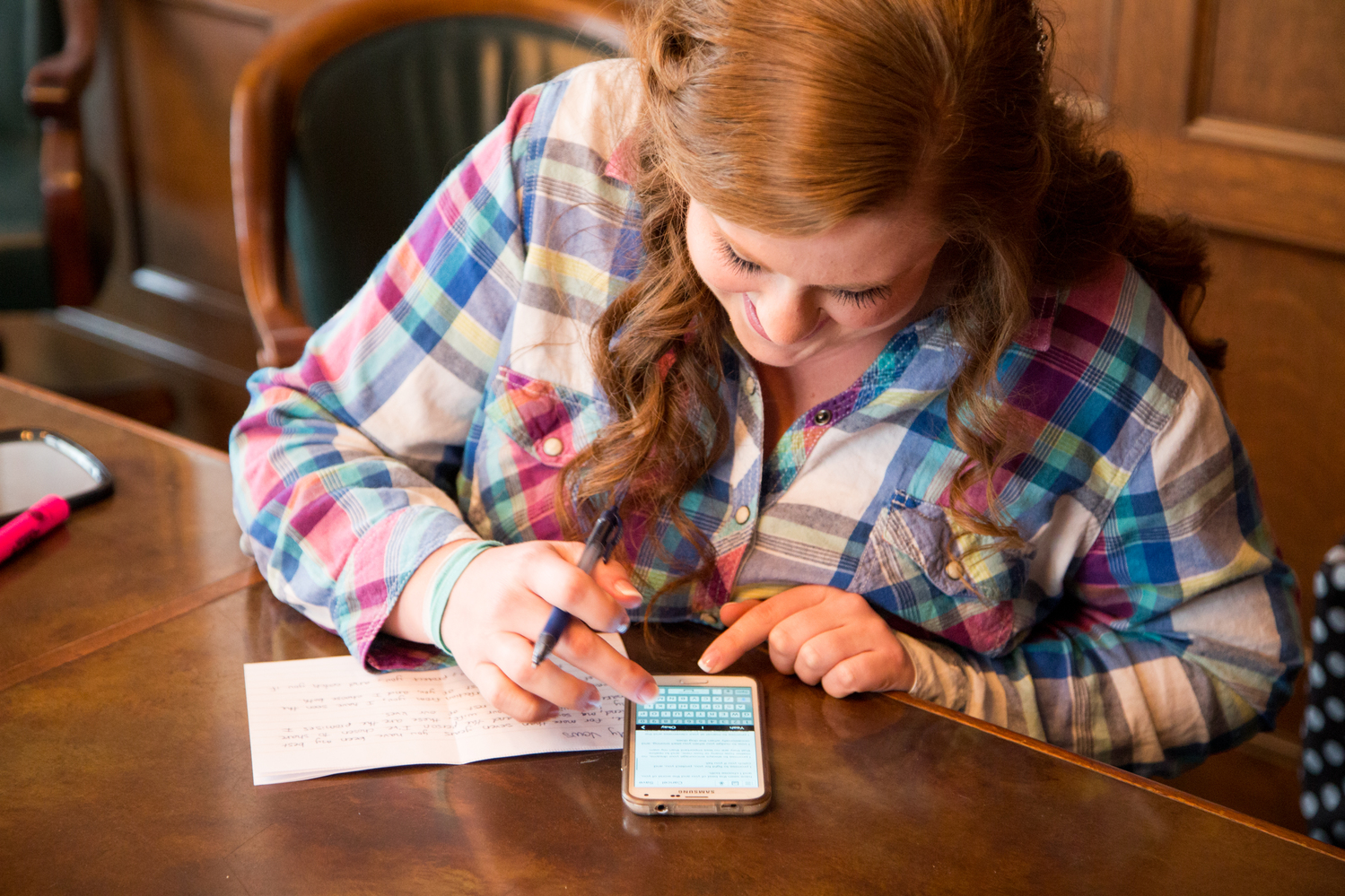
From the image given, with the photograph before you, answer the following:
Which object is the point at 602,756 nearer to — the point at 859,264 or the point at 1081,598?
the point at 859,264

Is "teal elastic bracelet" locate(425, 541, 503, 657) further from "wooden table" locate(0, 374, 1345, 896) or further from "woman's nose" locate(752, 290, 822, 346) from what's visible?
"woman's nose" locate(752, 290, 822, 346)

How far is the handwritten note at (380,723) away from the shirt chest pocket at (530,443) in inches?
8.1

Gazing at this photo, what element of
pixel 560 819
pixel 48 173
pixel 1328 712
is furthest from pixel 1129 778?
pixel 48 173

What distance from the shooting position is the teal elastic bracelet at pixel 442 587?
0.97 metres

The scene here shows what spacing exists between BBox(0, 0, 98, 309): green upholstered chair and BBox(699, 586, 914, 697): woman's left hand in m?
2.07

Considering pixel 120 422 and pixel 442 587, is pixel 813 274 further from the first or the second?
pixel 120 422

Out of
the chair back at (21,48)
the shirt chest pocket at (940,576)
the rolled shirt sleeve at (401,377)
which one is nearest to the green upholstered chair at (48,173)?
the chair back at (21,48)

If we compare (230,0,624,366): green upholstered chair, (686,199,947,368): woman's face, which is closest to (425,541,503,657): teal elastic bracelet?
(686,199,947,368): woman's face

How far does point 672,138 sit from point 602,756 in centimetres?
46

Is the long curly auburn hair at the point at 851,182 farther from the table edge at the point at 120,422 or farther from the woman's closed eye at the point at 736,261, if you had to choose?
the table edge at the point at 120,422

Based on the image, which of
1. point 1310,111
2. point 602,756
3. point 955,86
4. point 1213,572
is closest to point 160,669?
point 602,756

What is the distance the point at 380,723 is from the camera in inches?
35.9

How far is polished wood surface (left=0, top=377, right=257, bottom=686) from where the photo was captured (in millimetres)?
986

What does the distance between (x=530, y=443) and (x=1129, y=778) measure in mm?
602
